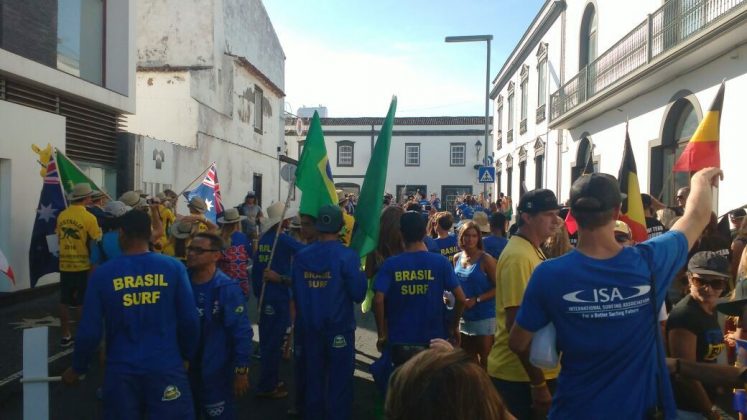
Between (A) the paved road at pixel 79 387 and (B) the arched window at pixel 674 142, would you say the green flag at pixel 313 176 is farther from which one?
(B) the arched window at pixel 674 142

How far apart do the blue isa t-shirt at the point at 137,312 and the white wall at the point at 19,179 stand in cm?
746

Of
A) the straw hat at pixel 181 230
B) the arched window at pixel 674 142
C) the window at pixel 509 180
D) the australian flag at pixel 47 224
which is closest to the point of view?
the straw hat at pixel 181 230

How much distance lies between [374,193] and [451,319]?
1196 mm

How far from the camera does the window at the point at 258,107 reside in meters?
23.4

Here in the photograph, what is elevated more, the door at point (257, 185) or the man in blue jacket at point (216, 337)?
the door at point (257, 185)

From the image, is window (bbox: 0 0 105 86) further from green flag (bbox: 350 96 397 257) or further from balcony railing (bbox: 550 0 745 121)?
balcony railing (bbox: 550 0 745 121)

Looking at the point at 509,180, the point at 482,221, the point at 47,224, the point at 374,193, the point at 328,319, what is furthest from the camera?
the point at 509,180

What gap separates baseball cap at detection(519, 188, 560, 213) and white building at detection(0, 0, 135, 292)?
9.25 meters

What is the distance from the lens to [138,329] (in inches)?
131

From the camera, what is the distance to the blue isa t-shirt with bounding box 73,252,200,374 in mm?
3312

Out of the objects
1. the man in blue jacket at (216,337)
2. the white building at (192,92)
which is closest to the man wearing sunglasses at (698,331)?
A: the man in blue jacket at (216,337)

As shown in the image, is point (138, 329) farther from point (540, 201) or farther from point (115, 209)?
point (115, 209)

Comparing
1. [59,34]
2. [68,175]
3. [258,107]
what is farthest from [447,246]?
[258,107]

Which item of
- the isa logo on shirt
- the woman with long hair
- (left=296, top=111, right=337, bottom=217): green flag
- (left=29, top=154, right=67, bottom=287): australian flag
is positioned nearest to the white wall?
(left=29, top=154, right=67, bottom=287): australian flag
